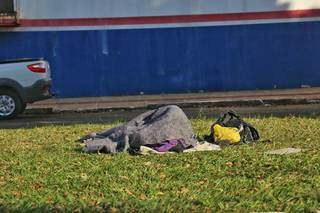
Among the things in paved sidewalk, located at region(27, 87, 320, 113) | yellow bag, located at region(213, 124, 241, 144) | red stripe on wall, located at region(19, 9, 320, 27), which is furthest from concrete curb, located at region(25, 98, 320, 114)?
yellow bag, located at region(213, 124, 241, 144)

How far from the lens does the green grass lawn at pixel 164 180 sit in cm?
498

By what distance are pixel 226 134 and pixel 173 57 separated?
42.4 feet

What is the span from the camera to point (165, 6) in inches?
814

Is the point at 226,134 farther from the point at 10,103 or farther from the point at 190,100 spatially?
the point at 190,100

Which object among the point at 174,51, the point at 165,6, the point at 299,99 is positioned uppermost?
the point at 165,6

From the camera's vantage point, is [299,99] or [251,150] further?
[299,99]

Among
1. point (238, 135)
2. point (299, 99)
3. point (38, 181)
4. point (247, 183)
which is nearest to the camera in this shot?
point (247, 183)

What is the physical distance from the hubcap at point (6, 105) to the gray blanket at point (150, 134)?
783cm

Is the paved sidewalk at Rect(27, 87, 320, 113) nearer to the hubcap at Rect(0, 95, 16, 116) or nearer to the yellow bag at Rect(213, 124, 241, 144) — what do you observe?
the hubcap at Rect(0, 95, 16, 116)

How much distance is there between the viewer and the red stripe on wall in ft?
67.9

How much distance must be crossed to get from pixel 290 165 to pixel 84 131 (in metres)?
4.95

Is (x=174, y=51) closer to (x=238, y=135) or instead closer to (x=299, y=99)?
(x=299, y=99)

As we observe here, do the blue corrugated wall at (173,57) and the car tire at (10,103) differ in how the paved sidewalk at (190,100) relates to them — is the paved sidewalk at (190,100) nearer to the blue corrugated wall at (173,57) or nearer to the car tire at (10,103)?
the blue corrugated wall at (173,57)

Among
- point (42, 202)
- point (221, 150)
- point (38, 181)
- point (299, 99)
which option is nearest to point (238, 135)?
point (221, 150)
